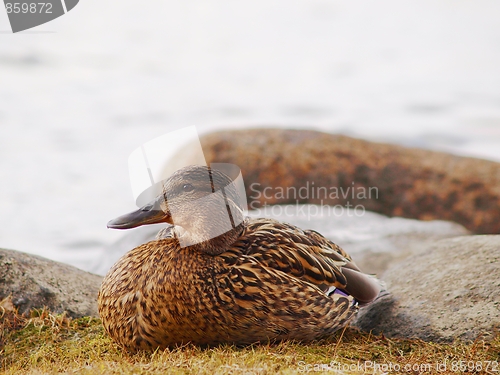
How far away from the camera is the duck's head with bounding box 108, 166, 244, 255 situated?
12.4 ft

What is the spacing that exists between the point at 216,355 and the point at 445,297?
191 centimetres

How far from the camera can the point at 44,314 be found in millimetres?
4410

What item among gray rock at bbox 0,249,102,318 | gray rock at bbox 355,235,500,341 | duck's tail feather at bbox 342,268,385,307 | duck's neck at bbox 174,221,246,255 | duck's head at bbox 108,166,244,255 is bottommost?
gray rock at bbox 355,235,500,341

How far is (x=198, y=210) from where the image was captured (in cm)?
386

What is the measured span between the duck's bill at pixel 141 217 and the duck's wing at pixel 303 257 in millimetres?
572

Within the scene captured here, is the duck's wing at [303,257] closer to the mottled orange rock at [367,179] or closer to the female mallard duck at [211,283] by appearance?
the female mallard duck at [211,283]

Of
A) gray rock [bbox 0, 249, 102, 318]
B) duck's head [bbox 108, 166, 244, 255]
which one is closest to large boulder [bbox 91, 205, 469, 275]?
gray rock [bbox 0, 249, 102, 318]

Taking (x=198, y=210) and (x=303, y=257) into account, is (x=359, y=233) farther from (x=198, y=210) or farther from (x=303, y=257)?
(x=198, y=210)

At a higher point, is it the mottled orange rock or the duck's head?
the duck's head

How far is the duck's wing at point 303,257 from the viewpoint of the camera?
3951 mm

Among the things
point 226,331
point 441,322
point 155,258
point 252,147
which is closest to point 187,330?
point 226,331

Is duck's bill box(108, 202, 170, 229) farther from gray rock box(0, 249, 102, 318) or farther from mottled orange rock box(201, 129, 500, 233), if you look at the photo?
mottled orange rock box(201, 129, 500, 233)

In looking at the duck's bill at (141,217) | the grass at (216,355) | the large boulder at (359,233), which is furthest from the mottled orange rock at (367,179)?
the duck's bill at (141,217)

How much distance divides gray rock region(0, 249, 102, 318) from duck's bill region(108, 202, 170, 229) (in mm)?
1269
